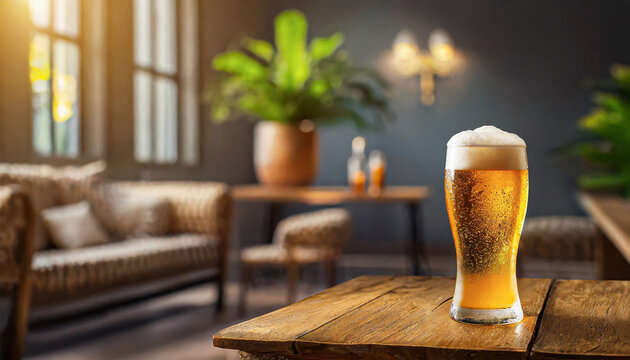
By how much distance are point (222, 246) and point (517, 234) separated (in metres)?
3.03

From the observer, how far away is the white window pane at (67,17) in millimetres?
3832

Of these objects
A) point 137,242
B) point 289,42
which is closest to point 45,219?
point 137,242

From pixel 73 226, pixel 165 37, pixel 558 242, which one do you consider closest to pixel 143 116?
pixel 165 37

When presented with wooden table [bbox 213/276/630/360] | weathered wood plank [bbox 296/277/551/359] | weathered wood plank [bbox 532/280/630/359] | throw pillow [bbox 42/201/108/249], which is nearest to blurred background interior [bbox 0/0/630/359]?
throw pillow [bbox 42/201/108/249]

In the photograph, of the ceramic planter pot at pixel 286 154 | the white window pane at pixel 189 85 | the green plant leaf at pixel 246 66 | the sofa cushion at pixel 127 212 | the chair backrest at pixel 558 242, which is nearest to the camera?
the chair backrest at pixel 558 242

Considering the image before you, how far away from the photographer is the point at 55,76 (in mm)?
3770

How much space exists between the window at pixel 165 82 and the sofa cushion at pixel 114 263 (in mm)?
1265

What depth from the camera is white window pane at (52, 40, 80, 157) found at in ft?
12.4

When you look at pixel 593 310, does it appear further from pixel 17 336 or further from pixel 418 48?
pixel 418 48

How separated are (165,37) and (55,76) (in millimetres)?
1293

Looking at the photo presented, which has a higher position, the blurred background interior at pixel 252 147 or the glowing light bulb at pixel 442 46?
the glowing light bulb at pixel 442 46

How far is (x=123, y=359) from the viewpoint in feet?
8.75

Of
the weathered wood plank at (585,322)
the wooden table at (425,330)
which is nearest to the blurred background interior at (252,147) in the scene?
the weathered wood plank at (585,322)

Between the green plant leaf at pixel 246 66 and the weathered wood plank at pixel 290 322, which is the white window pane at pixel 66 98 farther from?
the weathered wood plank at pixel 290 322
